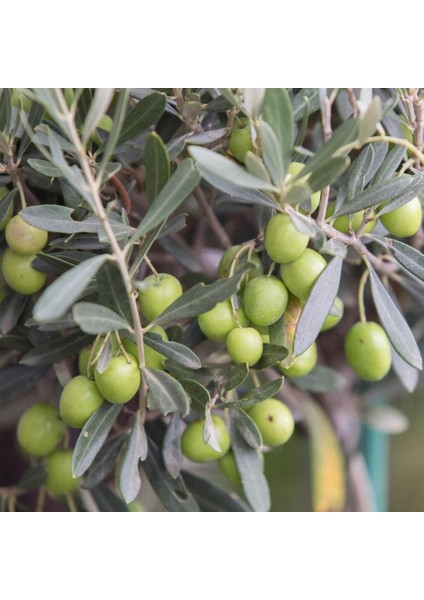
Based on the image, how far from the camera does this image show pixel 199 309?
0.58 m

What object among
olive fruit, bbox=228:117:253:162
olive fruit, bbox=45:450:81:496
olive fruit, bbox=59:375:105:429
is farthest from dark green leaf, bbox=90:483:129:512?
olive fruit, bbox=228:117:253:162

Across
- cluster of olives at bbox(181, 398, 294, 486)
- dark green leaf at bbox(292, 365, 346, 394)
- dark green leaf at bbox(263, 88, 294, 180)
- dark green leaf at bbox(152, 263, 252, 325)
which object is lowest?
dark green leaf at bbox(292, 365, 346, 394)

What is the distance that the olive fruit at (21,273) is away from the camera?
652 millimetres

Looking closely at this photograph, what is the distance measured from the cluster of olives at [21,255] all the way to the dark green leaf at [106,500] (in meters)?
0.31

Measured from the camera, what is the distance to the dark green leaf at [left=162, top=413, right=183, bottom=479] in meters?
0.72

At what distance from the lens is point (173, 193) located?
0.52 m

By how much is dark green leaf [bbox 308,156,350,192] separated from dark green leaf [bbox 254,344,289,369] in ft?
0.51

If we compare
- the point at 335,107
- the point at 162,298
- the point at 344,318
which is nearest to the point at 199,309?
the point at 162,298

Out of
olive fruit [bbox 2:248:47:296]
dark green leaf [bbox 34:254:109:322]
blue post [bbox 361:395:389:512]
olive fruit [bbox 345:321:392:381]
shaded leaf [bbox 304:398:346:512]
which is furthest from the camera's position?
blue post [bbox 361:395:389:512]

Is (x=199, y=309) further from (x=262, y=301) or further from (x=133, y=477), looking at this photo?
(x=133, y=477)

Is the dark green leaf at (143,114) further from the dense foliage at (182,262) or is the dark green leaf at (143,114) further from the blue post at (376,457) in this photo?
the blue post at (376,457)

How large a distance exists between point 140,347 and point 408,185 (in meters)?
0.27

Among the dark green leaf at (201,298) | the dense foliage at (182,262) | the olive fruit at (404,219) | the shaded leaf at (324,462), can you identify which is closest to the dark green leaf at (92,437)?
the dense foliage at (182,262)

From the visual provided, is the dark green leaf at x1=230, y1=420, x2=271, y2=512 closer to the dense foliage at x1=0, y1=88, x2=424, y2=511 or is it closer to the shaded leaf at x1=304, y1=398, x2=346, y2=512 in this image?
the dense foliage at x1=0, y1=88, x2=424, y2=511
